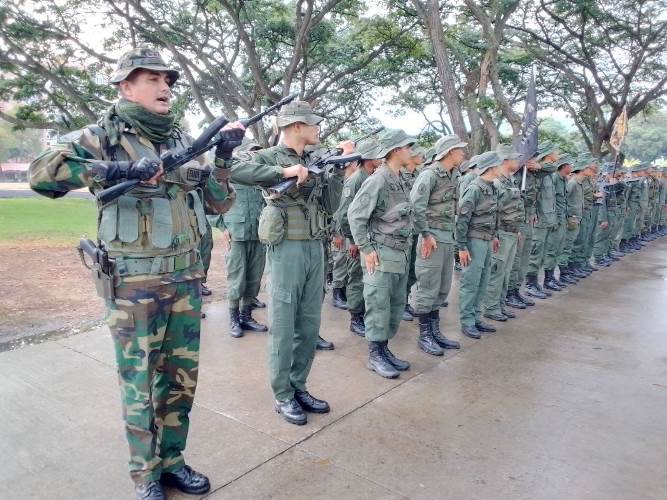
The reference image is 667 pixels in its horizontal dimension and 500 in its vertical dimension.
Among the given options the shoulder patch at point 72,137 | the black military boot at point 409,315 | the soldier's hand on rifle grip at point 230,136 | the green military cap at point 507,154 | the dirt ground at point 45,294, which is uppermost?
the green military cap at point 507,154

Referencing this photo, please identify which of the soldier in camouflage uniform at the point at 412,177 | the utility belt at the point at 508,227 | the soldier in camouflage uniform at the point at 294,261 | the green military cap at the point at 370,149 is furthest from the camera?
the utility belt at the point at 508,227

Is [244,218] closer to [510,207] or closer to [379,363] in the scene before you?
[379,363]

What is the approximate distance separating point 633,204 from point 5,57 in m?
13.8

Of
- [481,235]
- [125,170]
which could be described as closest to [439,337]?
[481,235]

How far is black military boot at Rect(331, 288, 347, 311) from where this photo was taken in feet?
20.1

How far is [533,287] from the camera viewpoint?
24.0 ft

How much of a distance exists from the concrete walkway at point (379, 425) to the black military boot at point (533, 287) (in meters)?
2.04

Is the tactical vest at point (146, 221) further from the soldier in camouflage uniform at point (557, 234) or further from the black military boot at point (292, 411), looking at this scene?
the soldier in camouflage uniform at point (557, 234)

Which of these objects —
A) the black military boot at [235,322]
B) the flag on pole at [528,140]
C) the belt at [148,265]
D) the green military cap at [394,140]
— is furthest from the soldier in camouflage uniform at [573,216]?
the belt at [148,265]

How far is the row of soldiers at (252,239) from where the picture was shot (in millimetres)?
2316

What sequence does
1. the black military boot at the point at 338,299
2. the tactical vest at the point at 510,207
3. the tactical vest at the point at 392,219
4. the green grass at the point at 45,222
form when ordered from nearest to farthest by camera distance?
the tactical vest at the point at 392,219 → the tactical vest at the point at 510,207 → the black military boot at the point at 338,299 → the green grass at the point at 45,222

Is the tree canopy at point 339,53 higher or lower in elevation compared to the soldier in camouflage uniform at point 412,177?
higher

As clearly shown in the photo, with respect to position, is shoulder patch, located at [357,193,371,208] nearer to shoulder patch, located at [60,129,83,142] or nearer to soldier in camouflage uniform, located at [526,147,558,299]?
shoulder patch, located at [60,129,83,142]

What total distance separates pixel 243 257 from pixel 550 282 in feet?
16.0
